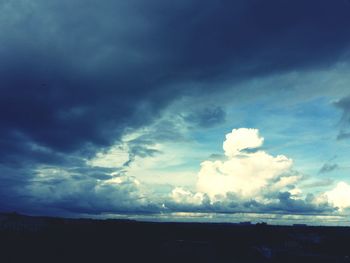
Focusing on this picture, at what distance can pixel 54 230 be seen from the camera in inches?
6801

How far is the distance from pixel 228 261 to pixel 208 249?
367 inches

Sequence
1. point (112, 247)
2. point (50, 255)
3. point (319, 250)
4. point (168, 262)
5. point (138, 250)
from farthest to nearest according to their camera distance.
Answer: point (319, 250)
point (112, 247)
point (138, 250)
point (50, 255)
point (168, 262)

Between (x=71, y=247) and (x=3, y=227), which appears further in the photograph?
(x=3, y=227)

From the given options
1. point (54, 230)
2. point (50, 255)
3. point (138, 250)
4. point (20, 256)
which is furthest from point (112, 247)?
point (54, 230)

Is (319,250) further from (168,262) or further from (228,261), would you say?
(168,262)

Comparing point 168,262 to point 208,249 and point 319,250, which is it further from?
point 319,250

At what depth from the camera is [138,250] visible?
376 ft

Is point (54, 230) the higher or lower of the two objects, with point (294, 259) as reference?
higher

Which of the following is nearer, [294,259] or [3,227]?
[294,259]

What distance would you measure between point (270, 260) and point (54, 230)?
11009 centimetres

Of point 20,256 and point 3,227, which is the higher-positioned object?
point 3,227

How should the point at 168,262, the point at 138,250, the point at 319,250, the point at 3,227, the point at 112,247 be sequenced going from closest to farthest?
the point at 168,262, the point at 138,250, the point at 112,247, the point at 319,250, the point at 3,227

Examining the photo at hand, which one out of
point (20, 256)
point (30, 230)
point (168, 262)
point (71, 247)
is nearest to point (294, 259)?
point (168, 262)

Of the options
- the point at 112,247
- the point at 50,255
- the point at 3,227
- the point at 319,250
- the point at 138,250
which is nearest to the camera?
the point at 50,255
